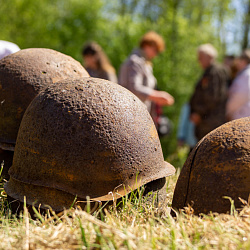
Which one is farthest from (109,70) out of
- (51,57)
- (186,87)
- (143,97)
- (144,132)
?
(186,87)

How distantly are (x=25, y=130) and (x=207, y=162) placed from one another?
1.76 meters

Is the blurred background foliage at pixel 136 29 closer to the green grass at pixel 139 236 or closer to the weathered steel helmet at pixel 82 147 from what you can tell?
the weathered steel helmet at pixel 82 147

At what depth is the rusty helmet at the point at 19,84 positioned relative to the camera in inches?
176

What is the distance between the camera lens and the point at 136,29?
1698cm

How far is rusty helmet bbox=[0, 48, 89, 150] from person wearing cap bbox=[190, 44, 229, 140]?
3800 millimetres

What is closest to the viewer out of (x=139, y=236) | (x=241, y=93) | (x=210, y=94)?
(x=139, y=236)

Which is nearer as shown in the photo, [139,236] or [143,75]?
[139,236]

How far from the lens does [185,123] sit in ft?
29.2

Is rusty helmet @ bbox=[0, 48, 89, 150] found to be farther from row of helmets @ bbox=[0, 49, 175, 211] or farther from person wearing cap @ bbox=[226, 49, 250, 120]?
person wearing cap @ bbox=[226, 49, 250, 120]

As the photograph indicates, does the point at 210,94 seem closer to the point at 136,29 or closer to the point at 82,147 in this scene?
the point at 82,147

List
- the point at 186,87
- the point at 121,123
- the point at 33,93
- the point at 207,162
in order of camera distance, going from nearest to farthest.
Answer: the point at 207,162 < the point at 121,123 < the point at 33,93 < the point at 186,87

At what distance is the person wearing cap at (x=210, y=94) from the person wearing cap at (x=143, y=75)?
115 cm

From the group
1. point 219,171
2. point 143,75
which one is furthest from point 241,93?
point 219,171

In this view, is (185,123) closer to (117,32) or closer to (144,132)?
(144,132)
